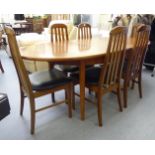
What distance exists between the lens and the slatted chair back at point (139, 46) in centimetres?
224

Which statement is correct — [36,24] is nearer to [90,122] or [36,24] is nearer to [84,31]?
[84,31]

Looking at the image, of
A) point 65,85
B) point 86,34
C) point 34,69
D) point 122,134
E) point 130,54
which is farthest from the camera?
point 34,69

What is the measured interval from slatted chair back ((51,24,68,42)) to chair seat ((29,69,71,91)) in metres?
0.76

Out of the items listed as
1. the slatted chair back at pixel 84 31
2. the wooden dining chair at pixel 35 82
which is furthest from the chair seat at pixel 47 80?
the slatted chair back at pixel 84 31

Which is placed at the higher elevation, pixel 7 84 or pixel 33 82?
pixel 33 82

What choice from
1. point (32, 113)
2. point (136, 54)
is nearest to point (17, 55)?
point (32, 113)

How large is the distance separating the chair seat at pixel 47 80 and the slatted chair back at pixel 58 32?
76cm

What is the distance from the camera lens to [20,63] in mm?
1749

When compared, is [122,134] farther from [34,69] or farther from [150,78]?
[34,69]

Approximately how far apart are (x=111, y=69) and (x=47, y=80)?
666 millimetres

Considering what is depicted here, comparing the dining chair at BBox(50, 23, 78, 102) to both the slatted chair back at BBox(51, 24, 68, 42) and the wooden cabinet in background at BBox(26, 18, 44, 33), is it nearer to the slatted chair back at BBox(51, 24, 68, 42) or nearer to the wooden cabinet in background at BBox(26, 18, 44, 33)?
the slatted chair back at BBox(51, 24, 68, 42)

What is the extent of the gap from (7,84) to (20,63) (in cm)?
157

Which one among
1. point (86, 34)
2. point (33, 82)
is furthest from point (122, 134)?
point (86, 34)

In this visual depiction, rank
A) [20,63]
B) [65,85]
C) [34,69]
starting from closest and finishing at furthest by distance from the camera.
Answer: [20,63] → [65,85] → [34,69]
